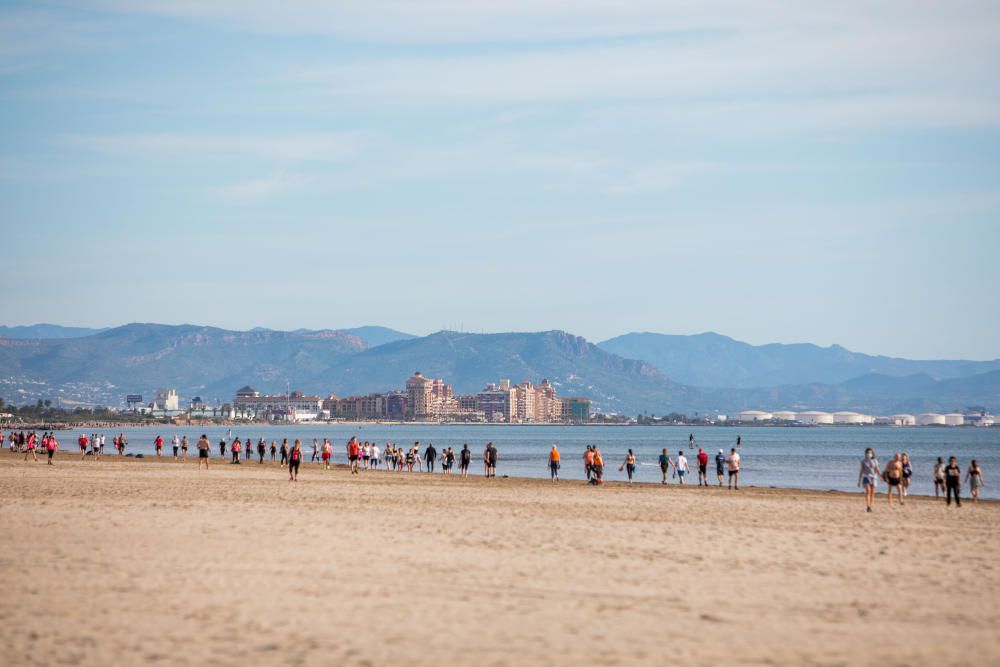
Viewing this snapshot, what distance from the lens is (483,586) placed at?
14.5 metres

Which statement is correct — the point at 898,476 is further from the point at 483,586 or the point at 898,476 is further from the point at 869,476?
the point at 483,586

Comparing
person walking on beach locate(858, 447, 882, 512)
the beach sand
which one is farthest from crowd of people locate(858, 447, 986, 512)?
the beach sand

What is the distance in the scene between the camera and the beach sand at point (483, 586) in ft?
36.3

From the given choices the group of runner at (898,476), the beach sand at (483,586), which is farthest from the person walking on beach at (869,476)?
the beach sand at (483,586)

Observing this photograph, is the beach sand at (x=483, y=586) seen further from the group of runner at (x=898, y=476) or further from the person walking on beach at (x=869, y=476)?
the group of runner at (x=898, y=476)

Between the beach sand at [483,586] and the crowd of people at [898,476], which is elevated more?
the crowd of people at [898,476]

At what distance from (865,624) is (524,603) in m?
3.87

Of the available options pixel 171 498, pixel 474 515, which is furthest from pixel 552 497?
pixel 171 498

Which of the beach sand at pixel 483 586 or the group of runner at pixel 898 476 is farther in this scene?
the group of runner at pixel 898 476

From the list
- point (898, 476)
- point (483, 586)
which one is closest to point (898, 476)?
point (898, 476)

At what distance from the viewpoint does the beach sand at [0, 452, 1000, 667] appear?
11070 mm

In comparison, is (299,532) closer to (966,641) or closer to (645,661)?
(645,661)

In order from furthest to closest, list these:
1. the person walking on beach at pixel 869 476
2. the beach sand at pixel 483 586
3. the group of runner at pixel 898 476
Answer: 1. the group of runner at pixel 898 476
2. the person walking on beach at pixel 869 476
3. the beach sand at pixel 483 586

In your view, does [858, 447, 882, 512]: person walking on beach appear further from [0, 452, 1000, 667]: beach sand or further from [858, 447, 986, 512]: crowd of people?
[0, 452, 1000, 667]: beach sand
